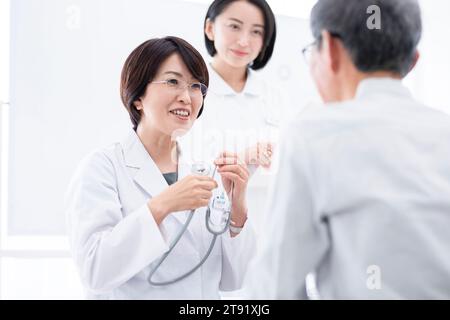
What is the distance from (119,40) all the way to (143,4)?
0.18 metres

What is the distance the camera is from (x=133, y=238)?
1.04m

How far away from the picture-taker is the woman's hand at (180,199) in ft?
3.39

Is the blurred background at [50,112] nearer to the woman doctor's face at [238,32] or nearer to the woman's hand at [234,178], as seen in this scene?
the woman doctor's face at [238,32]

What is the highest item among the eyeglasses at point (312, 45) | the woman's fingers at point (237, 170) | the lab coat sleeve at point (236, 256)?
the eyeglasses at point (312, 45)

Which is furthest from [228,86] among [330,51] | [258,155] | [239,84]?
[330,51]

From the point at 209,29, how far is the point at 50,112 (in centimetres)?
65

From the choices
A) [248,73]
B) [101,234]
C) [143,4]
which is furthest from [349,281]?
[143,4]

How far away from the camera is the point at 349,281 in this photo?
2.28 feet

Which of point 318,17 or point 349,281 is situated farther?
point 318,17

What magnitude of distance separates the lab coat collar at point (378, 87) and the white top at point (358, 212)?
71 mm

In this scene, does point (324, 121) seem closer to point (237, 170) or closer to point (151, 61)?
point (237, 170)

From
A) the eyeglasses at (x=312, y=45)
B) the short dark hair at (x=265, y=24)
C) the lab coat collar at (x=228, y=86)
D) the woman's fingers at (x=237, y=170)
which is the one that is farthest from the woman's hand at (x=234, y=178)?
the short dark hair at (x=265, y=24)

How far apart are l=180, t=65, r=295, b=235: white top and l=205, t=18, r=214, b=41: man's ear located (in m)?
0.11
